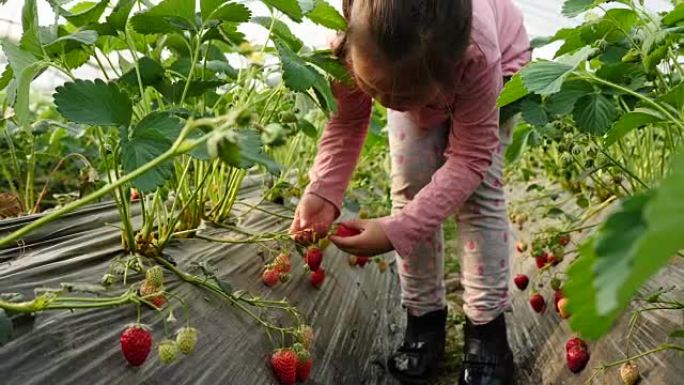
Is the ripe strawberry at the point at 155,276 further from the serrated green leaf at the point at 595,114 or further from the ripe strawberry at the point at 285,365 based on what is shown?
the serrated green leaf at the point at 595,114

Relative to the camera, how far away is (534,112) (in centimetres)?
144

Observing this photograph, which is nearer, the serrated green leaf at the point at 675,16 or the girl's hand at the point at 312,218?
the serrated green leaf at the point at 675,16

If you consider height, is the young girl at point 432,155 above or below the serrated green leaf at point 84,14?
below

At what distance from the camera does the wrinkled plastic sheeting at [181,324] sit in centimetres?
91

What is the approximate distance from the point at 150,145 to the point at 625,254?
815 millimetres

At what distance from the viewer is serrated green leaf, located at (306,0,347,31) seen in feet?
4.11

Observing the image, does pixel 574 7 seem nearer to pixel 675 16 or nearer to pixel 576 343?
pixel 675 16

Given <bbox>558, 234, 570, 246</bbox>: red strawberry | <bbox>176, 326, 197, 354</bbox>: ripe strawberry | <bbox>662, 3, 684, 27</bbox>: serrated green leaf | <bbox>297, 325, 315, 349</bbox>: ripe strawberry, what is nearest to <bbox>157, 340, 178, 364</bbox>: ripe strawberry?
<bbox>176, 326, 197, 354</bbox>: ripe strawberry

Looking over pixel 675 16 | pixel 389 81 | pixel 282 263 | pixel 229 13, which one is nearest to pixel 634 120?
pixel 675 16

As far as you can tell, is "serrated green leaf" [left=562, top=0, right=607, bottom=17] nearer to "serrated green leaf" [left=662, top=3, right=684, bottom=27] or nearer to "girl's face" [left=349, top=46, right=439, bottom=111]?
"serrated green leaf" [left=662, top=3, right=684, bottom=27]

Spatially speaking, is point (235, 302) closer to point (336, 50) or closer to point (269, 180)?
point (336, 50)

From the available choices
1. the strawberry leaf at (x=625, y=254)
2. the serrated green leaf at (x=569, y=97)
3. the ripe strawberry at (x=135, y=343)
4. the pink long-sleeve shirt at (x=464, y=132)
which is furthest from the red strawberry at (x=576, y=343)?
the strawberry leaf at (x=625, y=254)

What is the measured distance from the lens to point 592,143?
168 centimetres

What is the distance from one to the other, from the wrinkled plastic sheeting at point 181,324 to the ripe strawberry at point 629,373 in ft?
1.92
